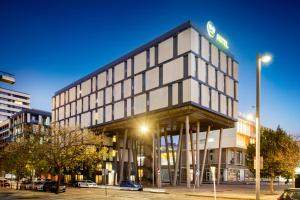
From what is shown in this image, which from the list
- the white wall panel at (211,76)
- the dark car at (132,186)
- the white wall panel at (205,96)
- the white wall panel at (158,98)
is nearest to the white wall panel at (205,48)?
the white wall panel at (211,76)

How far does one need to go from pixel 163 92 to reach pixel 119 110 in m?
15.5

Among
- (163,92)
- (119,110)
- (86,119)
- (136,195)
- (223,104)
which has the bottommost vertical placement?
(136,195)

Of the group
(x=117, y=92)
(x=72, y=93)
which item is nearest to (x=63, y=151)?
(x=117, y=92)

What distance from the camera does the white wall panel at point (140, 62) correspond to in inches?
2891

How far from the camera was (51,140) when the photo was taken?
51562 millimetres

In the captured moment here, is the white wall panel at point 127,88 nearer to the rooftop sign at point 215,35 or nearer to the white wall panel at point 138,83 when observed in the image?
the white wall panel at point 138,83

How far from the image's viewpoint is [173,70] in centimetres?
6544

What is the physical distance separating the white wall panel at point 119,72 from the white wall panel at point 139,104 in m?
7.83

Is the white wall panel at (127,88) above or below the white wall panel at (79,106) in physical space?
above

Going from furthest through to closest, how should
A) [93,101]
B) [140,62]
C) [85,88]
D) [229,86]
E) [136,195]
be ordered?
[85,88] → [93,101] → [229,86] → [140,62] → [136,195]

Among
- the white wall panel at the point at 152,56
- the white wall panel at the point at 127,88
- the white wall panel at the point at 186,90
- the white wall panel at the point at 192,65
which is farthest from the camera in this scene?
the white wall panel at the point at 127,88

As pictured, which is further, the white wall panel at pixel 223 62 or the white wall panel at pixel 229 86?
the white wall panel at pixel 229 86

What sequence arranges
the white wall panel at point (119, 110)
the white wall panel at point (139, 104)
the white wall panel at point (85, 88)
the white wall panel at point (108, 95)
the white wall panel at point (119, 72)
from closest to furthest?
the white wall panel at point (139, 104), the white wall panel at point (119, 110), the white wall panel at point (119, 72), the white wall panel at point (108, 95), the white wall panel at point (85, 88)

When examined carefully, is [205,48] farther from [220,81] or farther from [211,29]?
[220,81]
